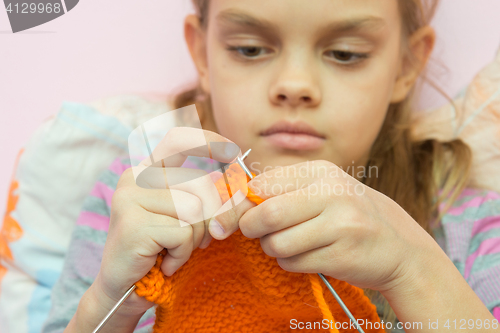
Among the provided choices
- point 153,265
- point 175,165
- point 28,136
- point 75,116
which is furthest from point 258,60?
point 28,136

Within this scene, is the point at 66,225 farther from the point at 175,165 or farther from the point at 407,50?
the point at 407,50

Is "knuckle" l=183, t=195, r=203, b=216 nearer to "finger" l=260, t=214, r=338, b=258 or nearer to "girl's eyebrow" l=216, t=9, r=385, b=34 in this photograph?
"finger" l=260, t=214, r=338, b=258

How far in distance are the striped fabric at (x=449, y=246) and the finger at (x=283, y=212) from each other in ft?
0.81

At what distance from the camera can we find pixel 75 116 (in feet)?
3.03

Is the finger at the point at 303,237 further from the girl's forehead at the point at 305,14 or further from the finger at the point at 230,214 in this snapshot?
the girl's forehead at the point at 305,14

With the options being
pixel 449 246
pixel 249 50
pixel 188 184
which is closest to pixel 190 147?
pixel 188 184

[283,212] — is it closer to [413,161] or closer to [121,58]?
[413,161]

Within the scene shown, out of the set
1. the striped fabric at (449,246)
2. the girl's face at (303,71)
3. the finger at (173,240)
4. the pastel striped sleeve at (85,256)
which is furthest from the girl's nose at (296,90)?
the pastel striped sleeve at (85,256)

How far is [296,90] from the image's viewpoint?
62 centimetres

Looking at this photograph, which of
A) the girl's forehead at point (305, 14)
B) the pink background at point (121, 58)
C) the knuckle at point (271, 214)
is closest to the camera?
the knuckle at point (271, 214)

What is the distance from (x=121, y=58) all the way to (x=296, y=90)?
1.82 feet

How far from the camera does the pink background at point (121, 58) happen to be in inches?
36.4

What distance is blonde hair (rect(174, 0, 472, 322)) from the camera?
0.79 meters

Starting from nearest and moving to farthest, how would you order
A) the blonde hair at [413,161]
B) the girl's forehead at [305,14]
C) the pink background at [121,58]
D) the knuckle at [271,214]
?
the knuckle at [271,214], the girl's forehead at [305,14], the blonde hair at [413,161], the pink background at [121,58]
